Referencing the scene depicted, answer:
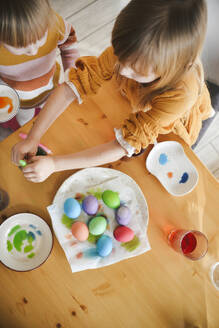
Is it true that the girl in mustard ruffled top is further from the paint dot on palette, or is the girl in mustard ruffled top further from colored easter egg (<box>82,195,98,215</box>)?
the paint dot on palette

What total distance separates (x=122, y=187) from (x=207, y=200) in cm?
26

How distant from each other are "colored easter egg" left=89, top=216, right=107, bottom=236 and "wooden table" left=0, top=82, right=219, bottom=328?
10cm

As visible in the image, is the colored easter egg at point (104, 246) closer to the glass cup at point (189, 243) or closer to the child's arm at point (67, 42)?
the glass cup at point (189, 243)

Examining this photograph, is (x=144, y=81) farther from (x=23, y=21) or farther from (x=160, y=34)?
(x=23, y=21)

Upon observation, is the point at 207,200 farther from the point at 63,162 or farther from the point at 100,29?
the point at 100,29

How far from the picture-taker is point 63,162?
2.55ft

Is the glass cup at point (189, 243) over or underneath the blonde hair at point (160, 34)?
underneath

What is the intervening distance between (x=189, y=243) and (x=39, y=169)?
475 millimetres

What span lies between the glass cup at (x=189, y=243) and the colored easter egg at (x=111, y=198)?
0.59 ft

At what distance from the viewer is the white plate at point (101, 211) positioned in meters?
0.74

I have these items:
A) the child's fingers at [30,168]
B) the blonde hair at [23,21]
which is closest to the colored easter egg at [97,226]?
the child's fingers at [30,168]

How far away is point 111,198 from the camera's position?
2.52 ft

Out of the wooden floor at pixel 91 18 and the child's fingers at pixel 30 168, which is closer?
the child's fingers at pixel 30 168

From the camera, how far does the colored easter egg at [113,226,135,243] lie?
0.74 metres
